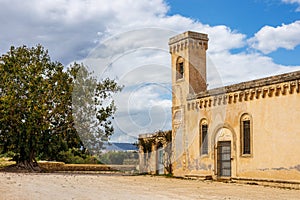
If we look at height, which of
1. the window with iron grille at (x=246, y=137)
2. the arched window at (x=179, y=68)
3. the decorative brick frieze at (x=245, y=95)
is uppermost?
the arched window at (x=179, y=68)

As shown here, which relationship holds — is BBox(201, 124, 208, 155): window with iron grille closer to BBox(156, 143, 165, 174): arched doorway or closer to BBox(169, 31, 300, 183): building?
BBox(169, 31, 300, 183): building

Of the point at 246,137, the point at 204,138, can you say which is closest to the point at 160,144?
the point at 204,138

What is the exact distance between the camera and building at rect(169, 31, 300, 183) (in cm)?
1912

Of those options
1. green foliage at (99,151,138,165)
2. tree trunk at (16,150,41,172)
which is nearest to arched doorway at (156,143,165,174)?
tree trunk at (16,150,41,172)

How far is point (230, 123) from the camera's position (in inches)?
894

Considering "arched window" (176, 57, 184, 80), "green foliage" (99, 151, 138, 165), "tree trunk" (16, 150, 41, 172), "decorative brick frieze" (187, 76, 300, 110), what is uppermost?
"arched window" (176, 57, 184, 80)

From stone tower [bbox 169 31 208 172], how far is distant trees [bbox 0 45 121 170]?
619 centimetres

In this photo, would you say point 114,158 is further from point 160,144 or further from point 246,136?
point 246,136

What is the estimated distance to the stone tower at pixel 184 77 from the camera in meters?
26.6

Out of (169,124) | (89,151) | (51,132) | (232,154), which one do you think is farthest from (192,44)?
(89,151)

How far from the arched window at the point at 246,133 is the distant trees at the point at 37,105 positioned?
40.7 ft

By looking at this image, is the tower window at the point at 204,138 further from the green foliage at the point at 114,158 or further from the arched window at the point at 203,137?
the green foliage at the point at 114,158

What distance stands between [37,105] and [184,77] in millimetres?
10355

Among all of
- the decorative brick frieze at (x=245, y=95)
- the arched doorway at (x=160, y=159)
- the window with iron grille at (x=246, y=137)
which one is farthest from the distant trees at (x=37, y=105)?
the window with iron grille at (x=246, y=137)
